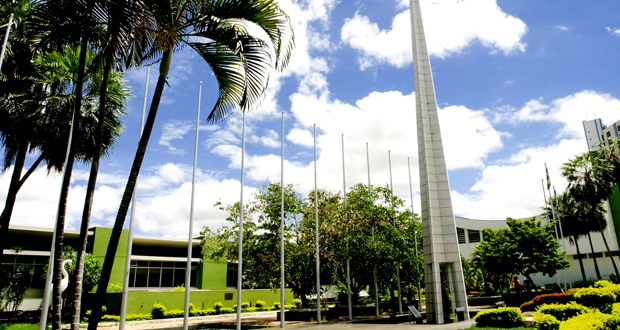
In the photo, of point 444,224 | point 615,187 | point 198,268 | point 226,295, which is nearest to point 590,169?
point 615,187

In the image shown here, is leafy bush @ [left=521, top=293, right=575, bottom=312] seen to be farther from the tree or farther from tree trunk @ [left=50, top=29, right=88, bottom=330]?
tree trunk @ [left=50, top=29, right=88, bottom=330]

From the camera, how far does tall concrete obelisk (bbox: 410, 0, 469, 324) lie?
60.1ft

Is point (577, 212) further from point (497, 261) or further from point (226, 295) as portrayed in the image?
point (226, 295)

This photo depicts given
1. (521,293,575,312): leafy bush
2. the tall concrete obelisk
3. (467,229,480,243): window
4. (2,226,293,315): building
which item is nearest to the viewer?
(521,293,575,312): leafy bush

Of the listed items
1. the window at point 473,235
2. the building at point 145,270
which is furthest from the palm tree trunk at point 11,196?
the window at point 473,235

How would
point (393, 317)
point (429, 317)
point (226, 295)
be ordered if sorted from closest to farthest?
point (429, 317) < point (393, 317) < point (226, 295)

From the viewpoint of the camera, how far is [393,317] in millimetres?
20078

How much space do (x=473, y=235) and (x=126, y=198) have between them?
177 ft

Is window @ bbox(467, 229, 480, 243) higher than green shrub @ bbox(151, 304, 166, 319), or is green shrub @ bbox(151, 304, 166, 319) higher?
window @ bbox(467, 229, 480, 243)

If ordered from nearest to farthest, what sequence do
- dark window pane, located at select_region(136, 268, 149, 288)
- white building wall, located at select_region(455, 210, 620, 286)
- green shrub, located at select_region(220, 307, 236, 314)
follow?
green shrub, located at select_region(220, 307, 236, 314) → dark window pane, located at select_region(136, 268, 149, 288) → white building wall, located at select_region(455, 210, 620, 286)

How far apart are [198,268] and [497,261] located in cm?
A: 2423

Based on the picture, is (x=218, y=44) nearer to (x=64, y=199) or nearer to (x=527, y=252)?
(x=64, y=199)

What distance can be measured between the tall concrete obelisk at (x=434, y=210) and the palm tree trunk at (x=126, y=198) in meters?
14.5

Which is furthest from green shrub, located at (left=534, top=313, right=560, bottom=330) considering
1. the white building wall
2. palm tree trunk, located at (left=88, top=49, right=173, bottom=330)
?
the white building wall
